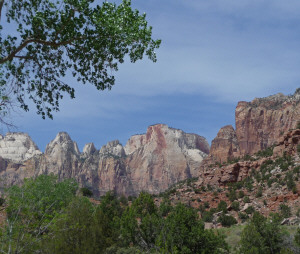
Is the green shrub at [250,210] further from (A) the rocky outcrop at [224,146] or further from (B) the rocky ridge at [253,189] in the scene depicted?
(A) the rocky outcrop at [224,146]

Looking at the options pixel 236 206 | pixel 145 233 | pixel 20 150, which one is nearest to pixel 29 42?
pixel 145 233

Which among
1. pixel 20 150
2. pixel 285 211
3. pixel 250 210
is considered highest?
pixel 20 150

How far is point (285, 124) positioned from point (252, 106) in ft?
69.1

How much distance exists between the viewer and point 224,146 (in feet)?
405

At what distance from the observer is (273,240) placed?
20.4m

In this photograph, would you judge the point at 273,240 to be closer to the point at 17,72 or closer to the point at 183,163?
the point at 17,72

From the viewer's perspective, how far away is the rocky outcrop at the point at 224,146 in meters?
121

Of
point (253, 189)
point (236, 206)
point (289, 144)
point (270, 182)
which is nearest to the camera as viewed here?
point (236, 206)

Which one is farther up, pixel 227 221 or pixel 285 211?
pixel 285 211

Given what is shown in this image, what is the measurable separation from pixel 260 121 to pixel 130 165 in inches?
3615

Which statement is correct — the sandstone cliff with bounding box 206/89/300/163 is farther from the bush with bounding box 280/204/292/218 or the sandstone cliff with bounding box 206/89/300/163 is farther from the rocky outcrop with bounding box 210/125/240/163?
the bush with bounding box 280/204/292/218

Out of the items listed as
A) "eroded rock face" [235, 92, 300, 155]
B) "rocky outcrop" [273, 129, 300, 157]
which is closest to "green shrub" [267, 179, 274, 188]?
"rocky outcrop" [273, 129, 300, 157]

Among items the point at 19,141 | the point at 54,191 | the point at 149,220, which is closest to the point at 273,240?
the point at 149,220

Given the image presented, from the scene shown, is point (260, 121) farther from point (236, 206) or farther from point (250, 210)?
point (250, 210)
